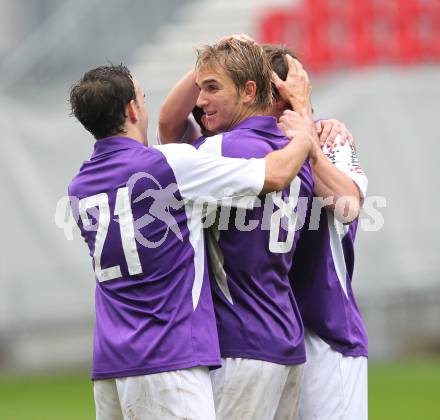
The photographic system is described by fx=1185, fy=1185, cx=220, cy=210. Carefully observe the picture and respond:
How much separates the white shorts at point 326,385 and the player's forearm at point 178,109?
3.41 feet

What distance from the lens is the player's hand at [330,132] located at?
489cm

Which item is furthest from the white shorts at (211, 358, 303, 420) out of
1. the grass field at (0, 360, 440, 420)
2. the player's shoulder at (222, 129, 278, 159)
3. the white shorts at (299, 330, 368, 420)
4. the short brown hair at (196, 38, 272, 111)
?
the grass field at (0, 360, 440, 420)

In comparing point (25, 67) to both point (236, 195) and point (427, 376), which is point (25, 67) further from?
point (236, 195)

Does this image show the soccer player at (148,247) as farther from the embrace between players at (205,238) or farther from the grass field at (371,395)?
the grass field at (371,395)

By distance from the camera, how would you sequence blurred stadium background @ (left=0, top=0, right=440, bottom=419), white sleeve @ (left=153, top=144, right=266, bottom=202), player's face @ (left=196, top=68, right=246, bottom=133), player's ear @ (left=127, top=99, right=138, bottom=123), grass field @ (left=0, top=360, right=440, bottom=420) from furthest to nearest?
blurred stadium background @ (left=0, top=0, right=440, bottom=419) → grass field @ (left=0, top=360, right=440, bottom=420) → player's face @ (left=196, top=68, right=246, bottom=133) → player's ear @ (left=127, top=99, right=138, bottom=123) → white sleeve @ (left=153, top=144, right=266, bottom=202)

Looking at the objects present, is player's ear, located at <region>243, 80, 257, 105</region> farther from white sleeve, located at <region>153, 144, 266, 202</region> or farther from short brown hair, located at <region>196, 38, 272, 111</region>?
white sleeve, located at <region>153, 144, 266, 202</region>

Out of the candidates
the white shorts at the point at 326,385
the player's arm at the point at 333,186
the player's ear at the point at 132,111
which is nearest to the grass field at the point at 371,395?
the white shorts at the point at 326,385

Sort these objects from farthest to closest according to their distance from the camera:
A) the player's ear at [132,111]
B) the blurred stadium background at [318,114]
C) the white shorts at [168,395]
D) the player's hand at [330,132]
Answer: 1. the blurred stadium background at [318,114]
2. the player's hand at [330,132]
3. the player's ear at [132,111]
4. the white shorts at [168,395]

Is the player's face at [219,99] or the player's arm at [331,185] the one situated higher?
the player's face at [219,99]

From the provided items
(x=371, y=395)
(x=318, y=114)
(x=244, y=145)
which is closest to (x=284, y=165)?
(x=244, y=145)

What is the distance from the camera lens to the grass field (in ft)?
33.7

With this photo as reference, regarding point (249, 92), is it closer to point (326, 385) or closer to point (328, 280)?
point (328, 280)

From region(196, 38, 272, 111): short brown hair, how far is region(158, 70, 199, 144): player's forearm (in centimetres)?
40

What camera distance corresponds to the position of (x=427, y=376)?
40.9 ft
